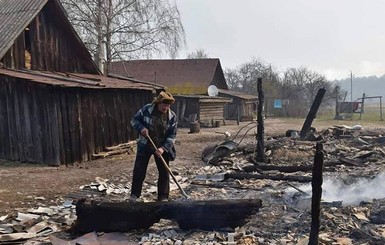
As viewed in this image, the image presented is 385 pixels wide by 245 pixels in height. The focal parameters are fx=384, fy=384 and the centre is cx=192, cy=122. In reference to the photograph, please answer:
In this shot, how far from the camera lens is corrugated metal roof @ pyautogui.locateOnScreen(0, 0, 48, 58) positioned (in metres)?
12.4

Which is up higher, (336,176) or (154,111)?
(154,111)

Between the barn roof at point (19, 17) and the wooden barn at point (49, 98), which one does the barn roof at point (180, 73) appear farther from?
the wooden barn at point (49, 98)

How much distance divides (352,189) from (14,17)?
12425mm

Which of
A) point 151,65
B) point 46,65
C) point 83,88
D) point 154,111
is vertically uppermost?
point 151,65

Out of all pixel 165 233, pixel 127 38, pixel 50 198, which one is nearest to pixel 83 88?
pixel 50 198

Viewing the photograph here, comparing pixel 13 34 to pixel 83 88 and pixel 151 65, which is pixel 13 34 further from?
pixel 151 65

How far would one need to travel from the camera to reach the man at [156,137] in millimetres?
6469

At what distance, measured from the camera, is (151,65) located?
112 ft

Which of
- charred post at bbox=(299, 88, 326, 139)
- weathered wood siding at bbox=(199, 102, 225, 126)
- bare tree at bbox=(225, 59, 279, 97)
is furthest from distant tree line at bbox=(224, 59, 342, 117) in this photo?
charred post at bbox=(299, 88, 326, 139)

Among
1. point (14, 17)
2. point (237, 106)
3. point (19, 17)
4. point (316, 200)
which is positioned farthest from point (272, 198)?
point (237, 106)

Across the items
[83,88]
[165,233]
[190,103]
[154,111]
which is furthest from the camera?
[190,103]

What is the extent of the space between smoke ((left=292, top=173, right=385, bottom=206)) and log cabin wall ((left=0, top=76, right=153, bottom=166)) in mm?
6878

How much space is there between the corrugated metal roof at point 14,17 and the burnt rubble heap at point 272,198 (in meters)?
6.34

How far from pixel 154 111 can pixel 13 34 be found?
834cm
